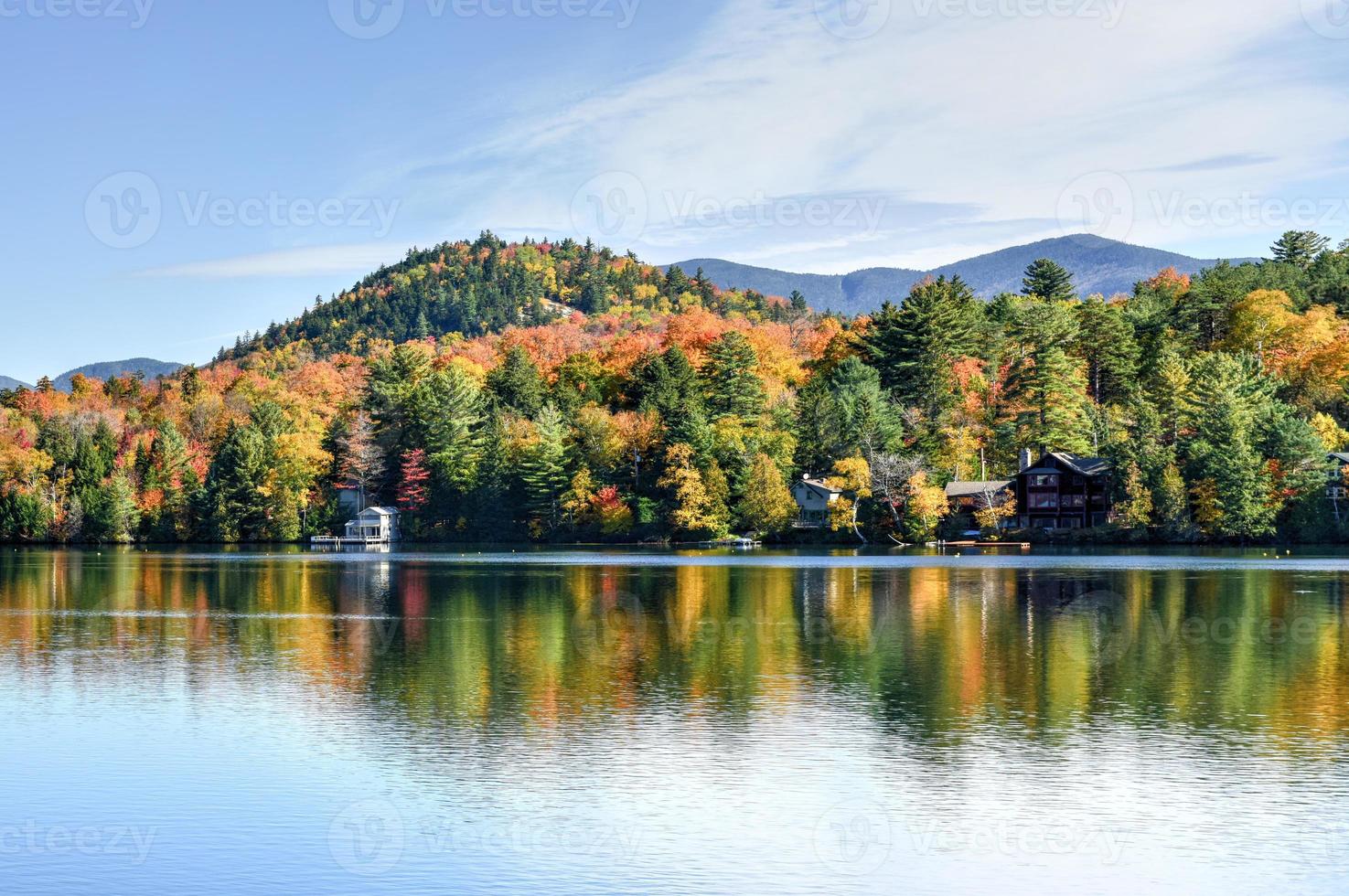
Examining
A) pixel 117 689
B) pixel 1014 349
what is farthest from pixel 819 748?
pixel 1014 349

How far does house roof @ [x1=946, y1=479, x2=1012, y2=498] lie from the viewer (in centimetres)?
10938

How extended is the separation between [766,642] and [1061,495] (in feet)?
252

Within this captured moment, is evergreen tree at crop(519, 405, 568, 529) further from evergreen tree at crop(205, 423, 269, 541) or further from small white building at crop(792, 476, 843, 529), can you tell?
evergreen tree at crop(205, 423, 269, 541)

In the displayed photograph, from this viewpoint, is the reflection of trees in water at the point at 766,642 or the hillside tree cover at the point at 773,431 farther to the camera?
the hillside tree cover at the point at 773,431

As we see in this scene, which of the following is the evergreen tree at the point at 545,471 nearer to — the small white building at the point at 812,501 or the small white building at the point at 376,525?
the small white building at the point at 376,525

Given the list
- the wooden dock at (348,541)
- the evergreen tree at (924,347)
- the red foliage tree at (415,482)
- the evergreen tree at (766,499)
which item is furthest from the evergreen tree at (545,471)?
the evergreen tree at (924,347)

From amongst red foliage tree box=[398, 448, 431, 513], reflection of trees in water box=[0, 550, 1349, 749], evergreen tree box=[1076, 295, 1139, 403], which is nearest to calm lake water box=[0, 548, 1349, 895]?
reflection of trees in water box=[0, 550, 1349, 749]

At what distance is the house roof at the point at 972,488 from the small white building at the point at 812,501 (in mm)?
9414

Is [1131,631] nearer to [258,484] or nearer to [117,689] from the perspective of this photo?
[117,689]

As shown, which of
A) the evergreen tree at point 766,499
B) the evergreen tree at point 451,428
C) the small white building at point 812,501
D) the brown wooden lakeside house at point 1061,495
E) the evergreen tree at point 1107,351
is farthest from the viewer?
the evergreen tree at point 451,428

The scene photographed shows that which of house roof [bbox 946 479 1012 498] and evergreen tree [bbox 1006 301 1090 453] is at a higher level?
evergreen tree [bbox 1006 301 1090 453]

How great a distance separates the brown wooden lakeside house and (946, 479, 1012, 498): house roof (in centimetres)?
207

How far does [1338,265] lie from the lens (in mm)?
141125

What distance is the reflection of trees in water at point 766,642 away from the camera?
2820 centimetres
